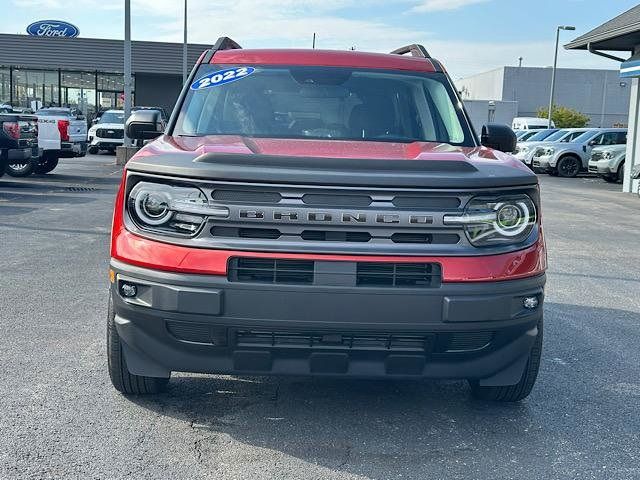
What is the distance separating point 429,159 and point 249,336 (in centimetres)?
114

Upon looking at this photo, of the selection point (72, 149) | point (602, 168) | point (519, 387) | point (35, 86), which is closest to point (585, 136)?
point (602, 168)

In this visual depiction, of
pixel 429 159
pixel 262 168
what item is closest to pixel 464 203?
pixel 429 159

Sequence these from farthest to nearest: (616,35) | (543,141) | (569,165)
→ (543,141), (569,165), (616,35)

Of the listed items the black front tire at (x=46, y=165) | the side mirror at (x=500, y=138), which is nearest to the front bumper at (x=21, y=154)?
the black front tire at (x=46, y=165)

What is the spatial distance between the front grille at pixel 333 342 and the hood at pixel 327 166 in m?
0.67

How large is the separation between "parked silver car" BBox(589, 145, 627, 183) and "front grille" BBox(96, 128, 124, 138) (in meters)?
15.6

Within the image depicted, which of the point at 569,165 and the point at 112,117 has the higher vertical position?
the point at 112,117

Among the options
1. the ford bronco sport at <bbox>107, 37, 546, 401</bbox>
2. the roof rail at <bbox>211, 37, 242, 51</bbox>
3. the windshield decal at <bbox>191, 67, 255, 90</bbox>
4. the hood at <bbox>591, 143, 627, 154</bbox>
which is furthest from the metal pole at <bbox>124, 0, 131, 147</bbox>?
the ford bronco sport at <bbox>107, 37, 546, 401</bbox>

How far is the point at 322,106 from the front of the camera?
5.01 m

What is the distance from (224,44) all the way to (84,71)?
39.9 metres

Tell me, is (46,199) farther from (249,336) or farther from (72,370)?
(249,336)

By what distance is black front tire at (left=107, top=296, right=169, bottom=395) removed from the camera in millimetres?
4031

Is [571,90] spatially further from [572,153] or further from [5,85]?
[572,153]

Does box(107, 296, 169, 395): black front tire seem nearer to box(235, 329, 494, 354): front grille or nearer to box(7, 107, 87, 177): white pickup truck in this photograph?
box(235, 329, 494, 354): front grille
